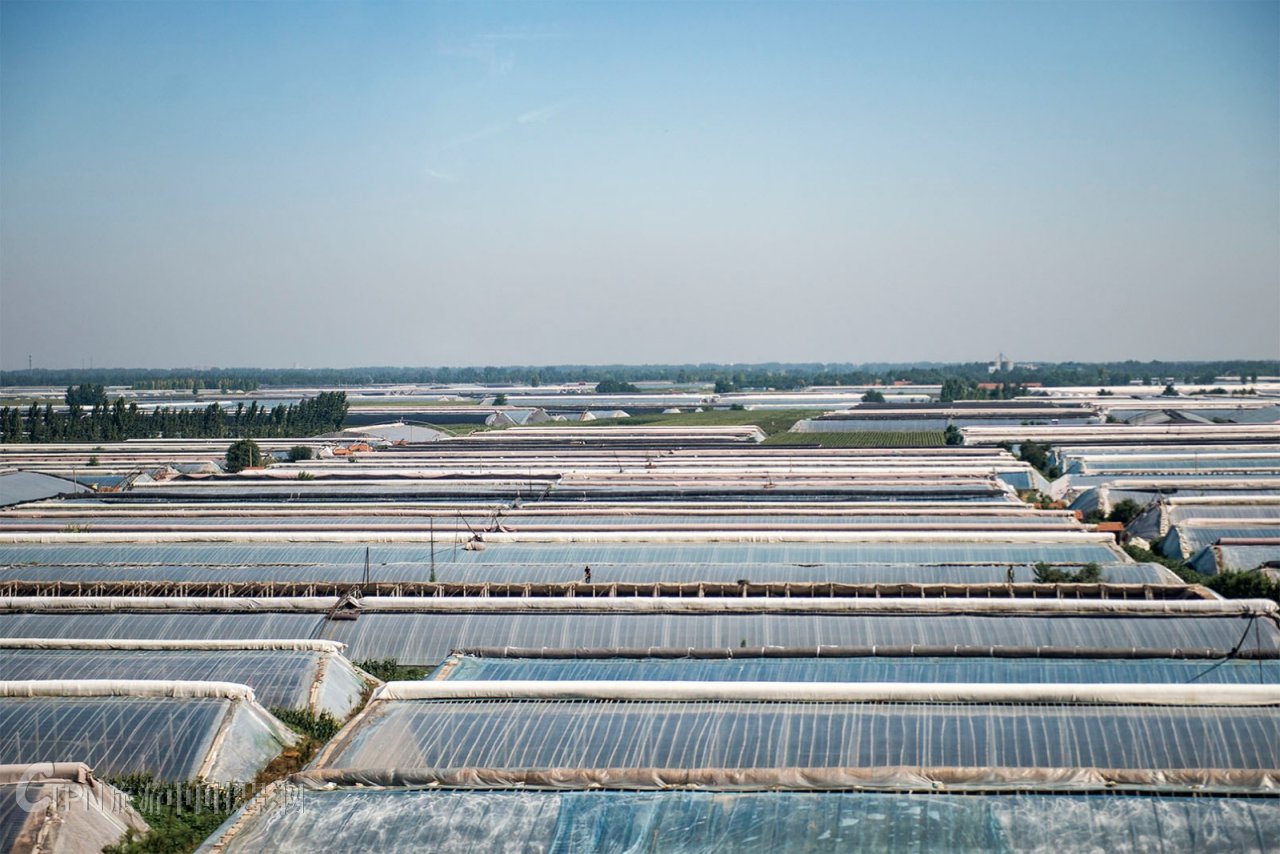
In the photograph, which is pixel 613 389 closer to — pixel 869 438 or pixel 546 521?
pixel 869 438

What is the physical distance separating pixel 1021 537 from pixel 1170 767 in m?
16.6

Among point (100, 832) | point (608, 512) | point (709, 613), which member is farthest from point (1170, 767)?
point (608, 512)

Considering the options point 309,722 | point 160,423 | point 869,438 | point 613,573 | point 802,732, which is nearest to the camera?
point 802,732

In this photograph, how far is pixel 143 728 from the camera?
46.0 ft

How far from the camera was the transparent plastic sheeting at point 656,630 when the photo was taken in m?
17.6

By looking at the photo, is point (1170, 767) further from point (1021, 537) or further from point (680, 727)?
point (1021, 537)

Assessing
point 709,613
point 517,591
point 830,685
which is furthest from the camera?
point 517,591

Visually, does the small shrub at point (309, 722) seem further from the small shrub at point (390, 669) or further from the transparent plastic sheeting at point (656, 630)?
the transparent plastic sheeting at point (656, 630)

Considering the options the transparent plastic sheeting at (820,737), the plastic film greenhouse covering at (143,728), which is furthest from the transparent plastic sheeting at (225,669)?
the transparent plastic sheeting at (820,737)

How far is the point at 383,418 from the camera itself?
97125mm

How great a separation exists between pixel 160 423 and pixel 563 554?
207 ft

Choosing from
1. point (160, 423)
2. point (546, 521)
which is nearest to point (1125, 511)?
point (546, 521)

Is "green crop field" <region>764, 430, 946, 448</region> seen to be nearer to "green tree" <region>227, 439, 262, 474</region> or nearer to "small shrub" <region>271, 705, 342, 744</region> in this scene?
"green tree" <region>227, 439, 262, 474</region>

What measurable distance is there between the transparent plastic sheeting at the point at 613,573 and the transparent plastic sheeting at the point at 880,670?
7545 millimetres
